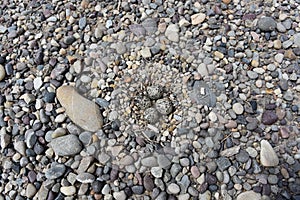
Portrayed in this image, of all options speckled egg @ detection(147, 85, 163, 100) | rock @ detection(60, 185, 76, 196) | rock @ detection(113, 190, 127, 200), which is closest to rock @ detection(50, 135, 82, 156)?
rock @ detection(60, 185, 76, 196)

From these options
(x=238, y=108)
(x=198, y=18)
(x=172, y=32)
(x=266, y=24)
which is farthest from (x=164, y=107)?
(x=266, y=24)

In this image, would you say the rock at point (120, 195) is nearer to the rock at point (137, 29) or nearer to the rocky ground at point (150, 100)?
the rocky ground at point (150, 100)

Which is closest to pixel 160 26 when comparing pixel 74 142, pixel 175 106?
pixel 175 106

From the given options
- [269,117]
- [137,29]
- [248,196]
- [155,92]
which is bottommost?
[248,196]

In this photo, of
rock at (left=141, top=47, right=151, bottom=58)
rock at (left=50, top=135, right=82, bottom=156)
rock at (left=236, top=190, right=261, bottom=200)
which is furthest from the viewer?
rock at (left=141, top=47, right=151, bottom=58)

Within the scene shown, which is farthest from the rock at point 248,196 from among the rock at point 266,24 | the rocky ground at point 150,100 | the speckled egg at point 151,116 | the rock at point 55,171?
A: the rock at point 266,24

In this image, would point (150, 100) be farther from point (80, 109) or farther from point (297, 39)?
point (297, 39)

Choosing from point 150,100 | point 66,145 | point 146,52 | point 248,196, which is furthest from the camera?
point 146,52

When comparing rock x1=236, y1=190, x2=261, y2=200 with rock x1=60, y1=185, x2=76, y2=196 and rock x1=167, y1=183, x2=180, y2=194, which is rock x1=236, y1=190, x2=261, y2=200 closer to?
rock x1=167, y1=183, x2=180, y2=194

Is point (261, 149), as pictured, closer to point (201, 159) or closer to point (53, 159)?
point (201, 159)
